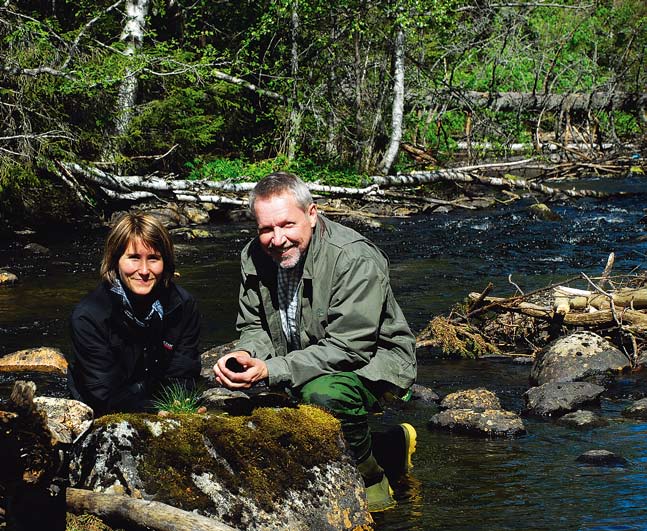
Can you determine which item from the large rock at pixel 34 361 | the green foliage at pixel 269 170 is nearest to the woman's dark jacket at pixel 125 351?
the large rock at pixel 34 361

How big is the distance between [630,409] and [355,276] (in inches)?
134

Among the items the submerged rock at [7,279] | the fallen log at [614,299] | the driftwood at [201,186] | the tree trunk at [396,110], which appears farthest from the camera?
the tree trunk at [396,110]

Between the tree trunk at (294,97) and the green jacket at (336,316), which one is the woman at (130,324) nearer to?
the green jacket at (336,316)

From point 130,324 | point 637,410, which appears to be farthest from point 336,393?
point 637,410

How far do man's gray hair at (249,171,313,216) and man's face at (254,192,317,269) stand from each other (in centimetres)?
2

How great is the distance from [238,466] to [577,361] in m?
4.80

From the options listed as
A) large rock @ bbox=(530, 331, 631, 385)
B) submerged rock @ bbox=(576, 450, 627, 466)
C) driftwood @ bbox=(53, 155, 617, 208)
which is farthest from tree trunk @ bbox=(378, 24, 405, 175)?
submerged rock @ bbox=(576, 450, 627, 466)

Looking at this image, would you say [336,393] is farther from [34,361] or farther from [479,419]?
[34,361]

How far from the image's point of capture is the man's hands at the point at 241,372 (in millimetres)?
4203

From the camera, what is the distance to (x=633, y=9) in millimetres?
32750

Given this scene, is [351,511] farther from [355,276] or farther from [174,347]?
[174,347]

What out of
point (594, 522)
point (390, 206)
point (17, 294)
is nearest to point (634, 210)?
point (390, 206)

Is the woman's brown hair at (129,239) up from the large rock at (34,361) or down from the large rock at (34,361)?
up

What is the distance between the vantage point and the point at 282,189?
4.47 metres
